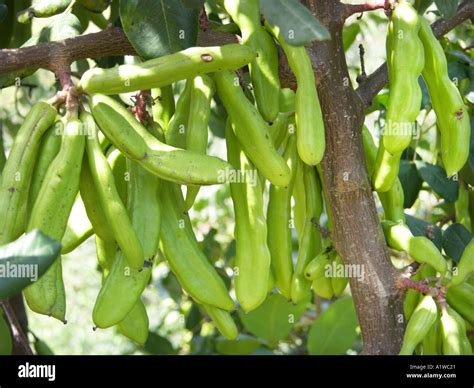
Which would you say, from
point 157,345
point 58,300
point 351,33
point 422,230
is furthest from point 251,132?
point 157,345

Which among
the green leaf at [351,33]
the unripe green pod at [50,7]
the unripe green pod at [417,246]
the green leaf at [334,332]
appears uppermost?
the unripe green pod at [50,7]

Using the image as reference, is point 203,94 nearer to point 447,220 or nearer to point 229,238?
point 447,220

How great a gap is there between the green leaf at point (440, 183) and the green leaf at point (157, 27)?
1.91 ft

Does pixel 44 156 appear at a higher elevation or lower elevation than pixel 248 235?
higher

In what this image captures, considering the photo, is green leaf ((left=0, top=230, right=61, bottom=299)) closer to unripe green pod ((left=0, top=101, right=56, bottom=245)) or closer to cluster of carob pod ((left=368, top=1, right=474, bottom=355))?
unripe green pod ((left=0, top=101, right=56, bottom=245))

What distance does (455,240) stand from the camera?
1.25 m

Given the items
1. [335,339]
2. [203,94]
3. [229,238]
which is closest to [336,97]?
[203,94]

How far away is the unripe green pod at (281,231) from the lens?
3.35 feet

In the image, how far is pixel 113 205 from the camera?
0.82m

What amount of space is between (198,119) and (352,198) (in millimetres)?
222

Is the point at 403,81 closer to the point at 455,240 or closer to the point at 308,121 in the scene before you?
the point at 308,121

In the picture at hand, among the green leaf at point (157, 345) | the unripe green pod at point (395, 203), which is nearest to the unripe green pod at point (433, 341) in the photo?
the unripe green pod at point (395, 203)

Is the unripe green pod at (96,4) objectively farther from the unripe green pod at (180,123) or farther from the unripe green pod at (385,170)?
the unripe green pod at (385,170)

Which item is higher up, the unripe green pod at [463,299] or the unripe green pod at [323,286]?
the unripe green pod at [463,299]
